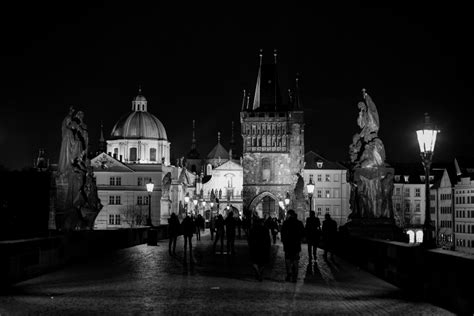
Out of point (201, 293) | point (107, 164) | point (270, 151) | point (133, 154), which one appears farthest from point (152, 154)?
point (201, 293)

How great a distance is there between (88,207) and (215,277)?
698cm

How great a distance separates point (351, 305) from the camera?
51.5ft

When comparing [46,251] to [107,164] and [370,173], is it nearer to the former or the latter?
[370,173]

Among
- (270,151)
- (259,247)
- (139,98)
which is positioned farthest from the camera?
(139,98)

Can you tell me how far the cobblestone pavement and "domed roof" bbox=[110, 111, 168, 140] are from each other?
4731 inches

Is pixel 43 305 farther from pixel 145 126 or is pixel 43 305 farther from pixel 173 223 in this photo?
pixel 145 126

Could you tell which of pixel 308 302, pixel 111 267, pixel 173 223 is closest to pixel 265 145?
pixel 173 223

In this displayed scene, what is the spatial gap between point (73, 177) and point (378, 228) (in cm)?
1021

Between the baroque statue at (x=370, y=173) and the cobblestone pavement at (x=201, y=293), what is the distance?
7.41 ft

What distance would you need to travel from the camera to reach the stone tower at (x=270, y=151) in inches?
4980

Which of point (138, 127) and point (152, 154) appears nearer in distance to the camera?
point (152, 154)

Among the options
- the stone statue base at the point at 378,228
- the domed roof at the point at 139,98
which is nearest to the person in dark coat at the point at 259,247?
the stone statue base at the point at 378,228

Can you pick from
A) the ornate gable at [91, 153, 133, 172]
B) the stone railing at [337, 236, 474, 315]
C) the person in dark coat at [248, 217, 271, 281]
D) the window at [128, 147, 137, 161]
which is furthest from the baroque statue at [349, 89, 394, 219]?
the window at [128, 147, 137, 161]

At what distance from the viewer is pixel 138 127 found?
145 meters
